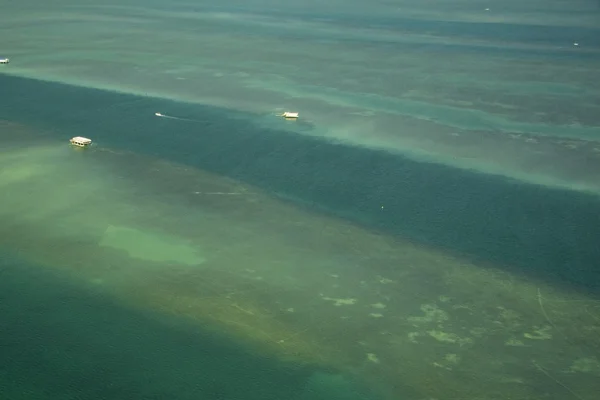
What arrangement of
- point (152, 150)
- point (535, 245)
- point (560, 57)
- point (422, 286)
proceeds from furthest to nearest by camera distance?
1. point (560, 57)
2. point (152, 150)
3. point (535, 245)
4. point (422, 286)

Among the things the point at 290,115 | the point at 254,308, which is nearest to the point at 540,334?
the point at 254,308

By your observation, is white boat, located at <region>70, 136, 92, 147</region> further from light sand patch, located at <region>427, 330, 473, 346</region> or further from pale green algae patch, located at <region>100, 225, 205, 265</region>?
light sand patch, located at <region>427, 330, 473, 346</region>

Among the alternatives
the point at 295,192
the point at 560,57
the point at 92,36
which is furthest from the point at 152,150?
the point at 560,57

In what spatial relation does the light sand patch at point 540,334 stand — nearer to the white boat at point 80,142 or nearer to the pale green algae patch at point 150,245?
the pale green algae patch at point 150,245

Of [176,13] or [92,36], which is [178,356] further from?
[176,13]

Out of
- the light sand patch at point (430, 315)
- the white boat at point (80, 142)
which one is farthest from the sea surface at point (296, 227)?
the white boat at point (80, 142)

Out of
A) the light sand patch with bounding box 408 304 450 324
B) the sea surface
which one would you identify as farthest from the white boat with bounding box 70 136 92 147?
the light sand patch with bounding box 408 304 450 324

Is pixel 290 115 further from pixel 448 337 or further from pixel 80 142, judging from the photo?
pixel 448 337
